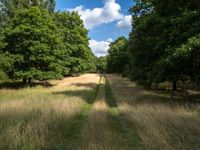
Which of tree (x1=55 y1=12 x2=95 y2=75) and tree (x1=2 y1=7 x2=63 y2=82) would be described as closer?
tree (x1=2 y1=7 x2=63 y2=82)

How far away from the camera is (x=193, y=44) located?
47.5ft

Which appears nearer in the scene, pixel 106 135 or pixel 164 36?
pixel 106 135

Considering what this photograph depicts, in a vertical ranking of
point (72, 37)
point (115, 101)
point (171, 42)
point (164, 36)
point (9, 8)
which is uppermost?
point (9, 8)

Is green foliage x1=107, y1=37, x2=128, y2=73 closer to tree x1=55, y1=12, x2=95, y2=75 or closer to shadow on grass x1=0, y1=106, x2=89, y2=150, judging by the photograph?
tree x1=55, y1=12, x2=95, y2=75

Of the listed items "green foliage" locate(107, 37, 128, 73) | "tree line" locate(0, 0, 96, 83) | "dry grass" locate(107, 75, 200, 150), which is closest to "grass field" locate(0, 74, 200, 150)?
"dry grass" locate(107, 75, 200, 150)

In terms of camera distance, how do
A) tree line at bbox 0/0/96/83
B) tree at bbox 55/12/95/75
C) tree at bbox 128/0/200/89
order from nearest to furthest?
tree at bbox 128/0/200/89 → tree line at bbox 0/0/96/83 → tree at bbox 55/12/95/75

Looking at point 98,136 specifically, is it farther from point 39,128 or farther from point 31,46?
point 31,46

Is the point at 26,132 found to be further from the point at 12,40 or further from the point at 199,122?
the point at 12,40

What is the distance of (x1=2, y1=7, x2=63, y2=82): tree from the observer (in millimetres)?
31656

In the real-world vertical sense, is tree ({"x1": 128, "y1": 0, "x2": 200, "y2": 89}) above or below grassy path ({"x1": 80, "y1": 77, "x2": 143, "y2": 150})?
above

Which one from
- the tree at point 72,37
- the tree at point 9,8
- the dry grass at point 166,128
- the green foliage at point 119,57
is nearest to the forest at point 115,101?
the dry grass at point 166,128

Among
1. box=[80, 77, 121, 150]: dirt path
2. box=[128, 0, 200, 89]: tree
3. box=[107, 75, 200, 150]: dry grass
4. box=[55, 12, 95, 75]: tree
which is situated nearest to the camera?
box=[80, 77, 121, 150]: dirt path

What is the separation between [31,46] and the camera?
31797 millimetres

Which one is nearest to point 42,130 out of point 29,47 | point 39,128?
point 39,128
